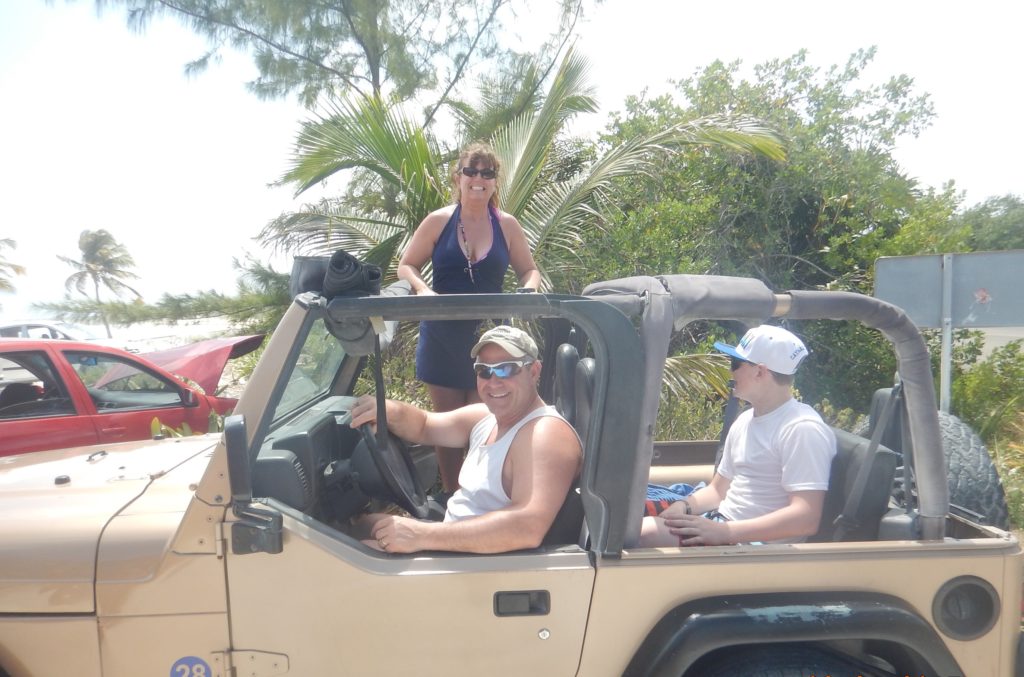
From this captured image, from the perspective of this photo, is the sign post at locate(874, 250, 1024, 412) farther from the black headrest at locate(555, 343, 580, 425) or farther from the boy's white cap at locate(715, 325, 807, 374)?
the black headrest at locate(555, 343, 580, 425)

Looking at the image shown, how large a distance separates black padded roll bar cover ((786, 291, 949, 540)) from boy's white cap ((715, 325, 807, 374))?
55cm

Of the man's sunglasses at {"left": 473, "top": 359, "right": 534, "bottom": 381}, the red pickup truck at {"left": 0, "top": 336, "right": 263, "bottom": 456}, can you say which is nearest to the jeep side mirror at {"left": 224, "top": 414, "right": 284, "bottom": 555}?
the man's sunglasses at {"left": 473, "top": 359, "right": 534, "bottom": 381}

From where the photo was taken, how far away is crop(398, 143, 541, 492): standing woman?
324 centimetres

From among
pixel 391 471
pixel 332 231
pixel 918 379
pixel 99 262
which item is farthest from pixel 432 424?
pixel 99 262

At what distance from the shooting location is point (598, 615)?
5.76 feet

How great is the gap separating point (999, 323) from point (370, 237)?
511 centimetres

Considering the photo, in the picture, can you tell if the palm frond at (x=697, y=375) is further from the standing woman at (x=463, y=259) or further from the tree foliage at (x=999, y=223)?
the tree foliage at (x=999, y=223)

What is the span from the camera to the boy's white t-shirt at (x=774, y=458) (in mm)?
2215

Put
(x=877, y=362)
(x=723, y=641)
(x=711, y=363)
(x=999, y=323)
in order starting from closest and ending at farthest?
1. (x=723, y=641)
2. (x=999, y=323)
3. (x=711, y=363)
4. (x=877, y=362)

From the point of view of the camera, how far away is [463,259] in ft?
11.0

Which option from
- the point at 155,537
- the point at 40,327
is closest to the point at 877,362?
the point at 155,537

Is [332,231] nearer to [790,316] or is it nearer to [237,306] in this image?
[237,306]

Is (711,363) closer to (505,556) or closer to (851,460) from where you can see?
(851,460)

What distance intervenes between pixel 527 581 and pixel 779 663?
687 millimetres
